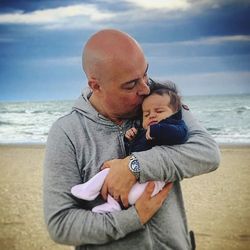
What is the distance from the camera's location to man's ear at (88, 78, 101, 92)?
56.4 inches

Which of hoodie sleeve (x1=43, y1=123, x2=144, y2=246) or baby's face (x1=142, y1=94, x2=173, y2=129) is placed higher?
baby's face (x1=142, y1=94, x2=173, y2=129)

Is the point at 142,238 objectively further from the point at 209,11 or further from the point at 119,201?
the point at 209,11

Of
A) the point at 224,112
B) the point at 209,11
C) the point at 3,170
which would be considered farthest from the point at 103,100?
the point at 209,11

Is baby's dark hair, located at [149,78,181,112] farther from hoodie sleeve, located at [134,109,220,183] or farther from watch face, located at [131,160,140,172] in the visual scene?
watch face, located at [131,160,140,172]

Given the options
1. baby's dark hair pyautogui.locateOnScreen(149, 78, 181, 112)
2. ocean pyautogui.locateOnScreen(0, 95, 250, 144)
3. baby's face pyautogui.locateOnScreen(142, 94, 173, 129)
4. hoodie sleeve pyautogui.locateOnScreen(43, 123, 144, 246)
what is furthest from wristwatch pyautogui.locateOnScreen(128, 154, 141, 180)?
ocean pyautogui.locateOnScreen(0, 95, 250, 144)

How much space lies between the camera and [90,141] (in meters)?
1.37

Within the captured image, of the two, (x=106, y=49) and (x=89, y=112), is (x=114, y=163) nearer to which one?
(x=89, y=112)

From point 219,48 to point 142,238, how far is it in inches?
1286

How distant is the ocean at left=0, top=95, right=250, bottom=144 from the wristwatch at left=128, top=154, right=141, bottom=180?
1115cm

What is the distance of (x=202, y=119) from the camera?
18.8 meters

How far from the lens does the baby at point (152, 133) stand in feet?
4.28

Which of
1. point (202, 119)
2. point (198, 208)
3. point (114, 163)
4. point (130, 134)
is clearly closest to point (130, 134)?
point (130, 134)

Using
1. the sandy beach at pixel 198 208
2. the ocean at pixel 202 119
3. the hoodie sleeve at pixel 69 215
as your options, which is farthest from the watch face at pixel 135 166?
the ocean at pixel 202 119

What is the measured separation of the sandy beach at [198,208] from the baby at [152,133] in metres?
2.64
